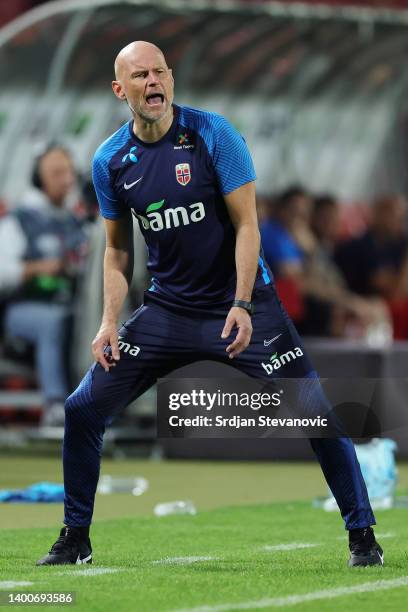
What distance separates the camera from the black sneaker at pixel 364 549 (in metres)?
7.42

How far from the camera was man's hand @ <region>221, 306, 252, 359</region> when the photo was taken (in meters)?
7.26

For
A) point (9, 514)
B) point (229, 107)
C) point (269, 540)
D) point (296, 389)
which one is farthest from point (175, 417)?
point (229, 107)

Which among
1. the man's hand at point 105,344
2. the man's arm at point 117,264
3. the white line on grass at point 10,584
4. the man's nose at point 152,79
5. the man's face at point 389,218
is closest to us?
Answer: the white line on grass at point 10,584

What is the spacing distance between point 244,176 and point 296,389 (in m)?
0.89

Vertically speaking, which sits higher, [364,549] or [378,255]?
[378,255]

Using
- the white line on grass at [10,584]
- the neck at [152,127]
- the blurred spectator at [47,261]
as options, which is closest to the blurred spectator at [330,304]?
the blurred spectator at [47,261]

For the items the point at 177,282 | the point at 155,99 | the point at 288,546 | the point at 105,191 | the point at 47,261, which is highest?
the point at 155,99

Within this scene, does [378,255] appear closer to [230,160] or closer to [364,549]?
[364,549]

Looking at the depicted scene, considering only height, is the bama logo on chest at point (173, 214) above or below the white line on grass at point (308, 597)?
above

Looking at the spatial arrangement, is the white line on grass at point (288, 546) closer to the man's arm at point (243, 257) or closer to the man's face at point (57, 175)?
the man's arm at point (243, 257)

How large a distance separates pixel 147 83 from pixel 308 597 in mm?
2115

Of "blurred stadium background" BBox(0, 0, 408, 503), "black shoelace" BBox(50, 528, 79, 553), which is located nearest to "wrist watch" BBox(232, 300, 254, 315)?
"black shoelace" BBox(50, 528, 79, 553)

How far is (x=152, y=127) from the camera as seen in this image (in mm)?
7375

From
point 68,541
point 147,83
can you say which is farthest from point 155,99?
point 68,541
